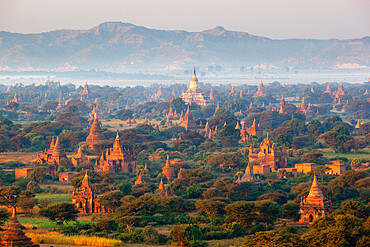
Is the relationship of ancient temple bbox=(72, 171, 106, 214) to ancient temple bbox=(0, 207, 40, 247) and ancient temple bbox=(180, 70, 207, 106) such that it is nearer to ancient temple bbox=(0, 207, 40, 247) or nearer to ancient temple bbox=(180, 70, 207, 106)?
ancient temple bbox=(0, 207, 40, 247)

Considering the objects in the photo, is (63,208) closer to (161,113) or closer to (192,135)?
(192,135)

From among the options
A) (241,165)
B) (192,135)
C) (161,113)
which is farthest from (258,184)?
(161,113)

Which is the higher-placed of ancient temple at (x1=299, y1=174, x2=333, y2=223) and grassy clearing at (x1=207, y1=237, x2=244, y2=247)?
ancient temple at (x1=299, y1=174, x2=333, y2=223)

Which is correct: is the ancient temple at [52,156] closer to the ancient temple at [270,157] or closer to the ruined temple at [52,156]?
the ruined temple at [52,156]

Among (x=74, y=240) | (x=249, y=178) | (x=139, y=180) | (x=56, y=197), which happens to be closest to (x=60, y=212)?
(x=74, y=240)

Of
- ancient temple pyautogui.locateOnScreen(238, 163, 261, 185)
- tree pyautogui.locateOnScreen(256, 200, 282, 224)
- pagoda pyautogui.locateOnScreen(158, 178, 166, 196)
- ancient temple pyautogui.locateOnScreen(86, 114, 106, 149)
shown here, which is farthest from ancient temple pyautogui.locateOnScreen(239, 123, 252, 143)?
tree pyautogui.locateOnScreen(256, 200, 282, 224)

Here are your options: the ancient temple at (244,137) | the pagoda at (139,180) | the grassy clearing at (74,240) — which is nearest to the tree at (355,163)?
the pagoda at (139,180)
